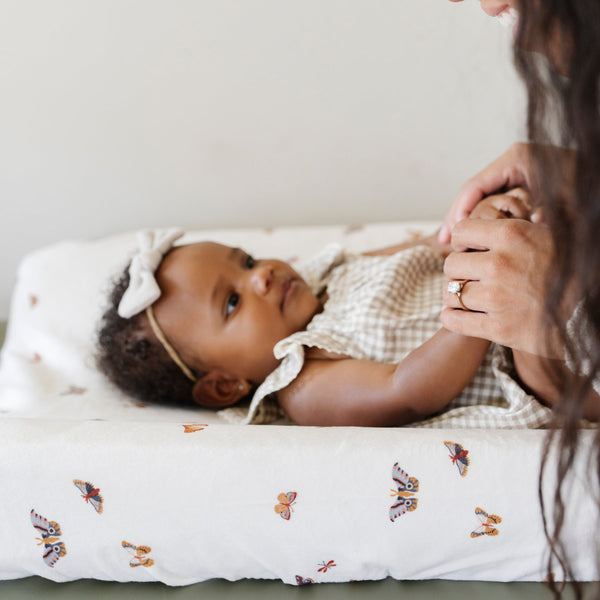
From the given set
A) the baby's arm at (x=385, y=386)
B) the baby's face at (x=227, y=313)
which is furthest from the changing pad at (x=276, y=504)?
the baby's face at (x=227, y=313)

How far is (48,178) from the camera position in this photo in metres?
1.83

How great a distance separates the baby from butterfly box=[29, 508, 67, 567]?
39cm

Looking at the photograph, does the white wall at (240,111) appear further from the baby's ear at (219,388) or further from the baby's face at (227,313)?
the baby's ear at (219,388)

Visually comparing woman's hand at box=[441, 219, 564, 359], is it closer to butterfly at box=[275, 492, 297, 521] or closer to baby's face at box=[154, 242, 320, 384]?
butterfly at box=[275, 492, 297, 521]

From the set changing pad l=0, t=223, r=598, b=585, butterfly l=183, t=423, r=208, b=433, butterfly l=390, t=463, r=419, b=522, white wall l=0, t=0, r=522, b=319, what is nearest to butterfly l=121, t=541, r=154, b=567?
changing pad l=0, t=223, r=598, b=585

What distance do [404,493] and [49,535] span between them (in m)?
0.46

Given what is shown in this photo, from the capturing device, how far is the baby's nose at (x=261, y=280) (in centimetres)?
130

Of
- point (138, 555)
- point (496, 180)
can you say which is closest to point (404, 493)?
point (138, 555)

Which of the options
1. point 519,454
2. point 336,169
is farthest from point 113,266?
point 519,454

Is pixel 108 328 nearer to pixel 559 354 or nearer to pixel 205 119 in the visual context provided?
pixel 205 119

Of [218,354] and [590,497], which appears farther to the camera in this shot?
[218,354]

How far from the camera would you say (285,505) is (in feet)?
3.01

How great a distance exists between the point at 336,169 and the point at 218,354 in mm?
713

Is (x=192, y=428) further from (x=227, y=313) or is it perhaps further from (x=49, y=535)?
(x=227, y=313)
